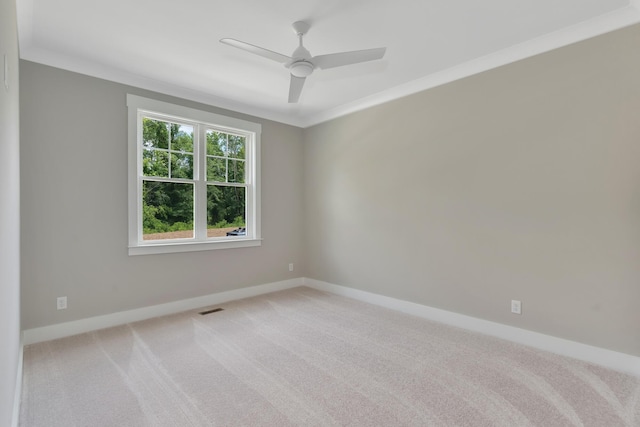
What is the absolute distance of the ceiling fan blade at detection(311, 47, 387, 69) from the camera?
2.32 meters

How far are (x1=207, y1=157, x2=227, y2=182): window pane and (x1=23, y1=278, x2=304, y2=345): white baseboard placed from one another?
155 centimetres

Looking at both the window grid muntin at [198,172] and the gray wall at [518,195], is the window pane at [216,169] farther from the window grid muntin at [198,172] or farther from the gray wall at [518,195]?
the gray wall at [518,195]

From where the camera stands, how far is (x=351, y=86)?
3.75 metres

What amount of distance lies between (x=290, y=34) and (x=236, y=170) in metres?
2.24

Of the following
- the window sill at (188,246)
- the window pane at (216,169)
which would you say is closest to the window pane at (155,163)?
the window pane at (216,169)

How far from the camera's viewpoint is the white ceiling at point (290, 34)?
232cm

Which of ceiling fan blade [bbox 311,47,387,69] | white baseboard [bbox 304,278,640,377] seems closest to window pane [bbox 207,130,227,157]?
ceiling fan blade [bbox 311,47,387,69]

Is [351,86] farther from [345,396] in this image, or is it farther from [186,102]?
[345,396]

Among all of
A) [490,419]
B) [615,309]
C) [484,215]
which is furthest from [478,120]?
[490,419]

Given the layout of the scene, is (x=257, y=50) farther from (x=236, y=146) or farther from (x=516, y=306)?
(x=516, y=306)

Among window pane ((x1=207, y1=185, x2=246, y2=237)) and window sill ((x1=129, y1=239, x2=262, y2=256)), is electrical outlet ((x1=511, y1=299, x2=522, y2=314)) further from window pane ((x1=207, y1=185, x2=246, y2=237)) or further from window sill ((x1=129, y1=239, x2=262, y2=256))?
window pane ((x1=207, y1=185, x2=246, y2=237))

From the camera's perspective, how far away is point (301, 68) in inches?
98.5

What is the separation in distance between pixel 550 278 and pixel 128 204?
424 centimetres

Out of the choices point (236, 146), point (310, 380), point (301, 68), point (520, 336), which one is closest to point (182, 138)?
point (236, 146)
